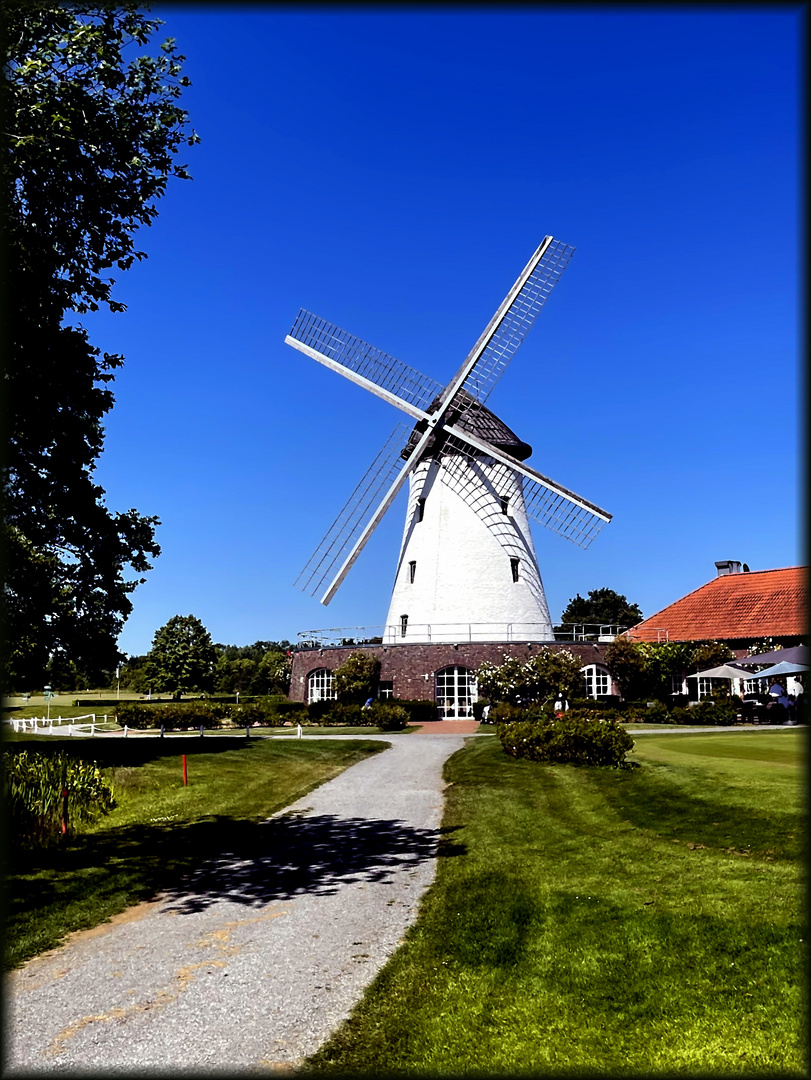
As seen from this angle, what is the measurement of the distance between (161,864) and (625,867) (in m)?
6.52

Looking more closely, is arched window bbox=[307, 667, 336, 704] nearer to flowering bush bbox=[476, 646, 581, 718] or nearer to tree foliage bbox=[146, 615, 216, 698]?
flowering bush bbox=[476, 646, 581, 718]

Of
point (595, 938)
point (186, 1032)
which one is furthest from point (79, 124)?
point (595, 938)

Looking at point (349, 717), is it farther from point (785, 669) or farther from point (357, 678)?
point (785, 669)

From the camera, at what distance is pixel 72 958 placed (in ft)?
25.6

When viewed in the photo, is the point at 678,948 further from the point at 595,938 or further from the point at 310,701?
the point at 310,701

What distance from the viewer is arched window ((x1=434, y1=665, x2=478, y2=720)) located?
39.2m

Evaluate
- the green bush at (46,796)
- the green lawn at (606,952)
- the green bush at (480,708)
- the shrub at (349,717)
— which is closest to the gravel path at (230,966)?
the green lawn at (606,952)

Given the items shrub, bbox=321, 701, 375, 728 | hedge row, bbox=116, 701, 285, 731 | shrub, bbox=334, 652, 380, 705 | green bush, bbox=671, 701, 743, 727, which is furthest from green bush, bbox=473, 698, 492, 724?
hedge row, bbox=116, 701, 285, 731

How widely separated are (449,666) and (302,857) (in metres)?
27.9

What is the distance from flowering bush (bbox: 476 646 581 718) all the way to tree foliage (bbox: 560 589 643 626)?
4892 cm

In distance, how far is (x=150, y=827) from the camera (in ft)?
46.6

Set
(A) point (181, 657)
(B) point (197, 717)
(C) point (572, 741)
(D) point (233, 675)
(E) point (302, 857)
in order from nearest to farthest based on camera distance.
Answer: (E) point (302, 857)
(C) point (572, 741)
(B) point (197, 717)
(A) point (181, 657)
(D) point (233, 675)

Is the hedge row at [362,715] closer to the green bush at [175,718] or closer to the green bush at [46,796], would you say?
the green bush at [175,718]

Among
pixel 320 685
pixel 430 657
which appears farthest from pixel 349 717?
pixel 320 685
